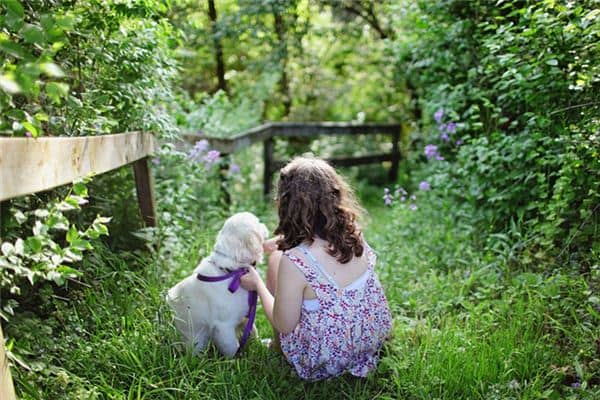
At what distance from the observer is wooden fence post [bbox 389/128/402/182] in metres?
9.14

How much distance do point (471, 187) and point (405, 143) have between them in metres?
5.23

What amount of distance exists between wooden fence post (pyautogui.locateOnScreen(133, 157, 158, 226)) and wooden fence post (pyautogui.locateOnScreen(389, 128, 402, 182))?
6.04m

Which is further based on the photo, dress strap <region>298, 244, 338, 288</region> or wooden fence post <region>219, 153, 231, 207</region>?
wooden fence post <region>219, 153, 231, 207</region>

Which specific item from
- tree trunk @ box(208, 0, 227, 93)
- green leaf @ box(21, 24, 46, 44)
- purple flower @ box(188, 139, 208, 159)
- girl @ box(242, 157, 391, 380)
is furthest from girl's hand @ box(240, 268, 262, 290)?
tree trunk @ box(208, 0, 227, 93)

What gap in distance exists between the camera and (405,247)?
4.48 m

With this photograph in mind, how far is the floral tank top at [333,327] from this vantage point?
260 centimetres

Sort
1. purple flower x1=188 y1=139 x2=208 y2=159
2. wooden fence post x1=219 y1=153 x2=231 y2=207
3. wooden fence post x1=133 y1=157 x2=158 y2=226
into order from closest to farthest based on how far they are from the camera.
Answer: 1. wooden fence post x1=133 y1=157 x2=158 y2=226
2. purple flower x1=188 y1=139 x2=208 y2=159
3. wooden fence post x1=219 y1=153 x2=231 y2=207

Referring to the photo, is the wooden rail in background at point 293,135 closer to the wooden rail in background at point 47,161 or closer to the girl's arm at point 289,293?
the wooden rail in background at point 47,161

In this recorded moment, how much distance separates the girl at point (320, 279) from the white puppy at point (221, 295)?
0.60 feet

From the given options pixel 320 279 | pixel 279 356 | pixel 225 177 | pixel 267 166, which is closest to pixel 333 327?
pixel 320 279

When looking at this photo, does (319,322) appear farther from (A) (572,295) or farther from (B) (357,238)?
(A) (572,295)

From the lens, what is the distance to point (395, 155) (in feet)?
30.1

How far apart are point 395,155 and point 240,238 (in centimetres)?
669

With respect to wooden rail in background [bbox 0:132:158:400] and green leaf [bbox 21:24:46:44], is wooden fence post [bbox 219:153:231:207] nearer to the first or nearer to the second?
wooden rail in background [bbox 0:132:158:400]
